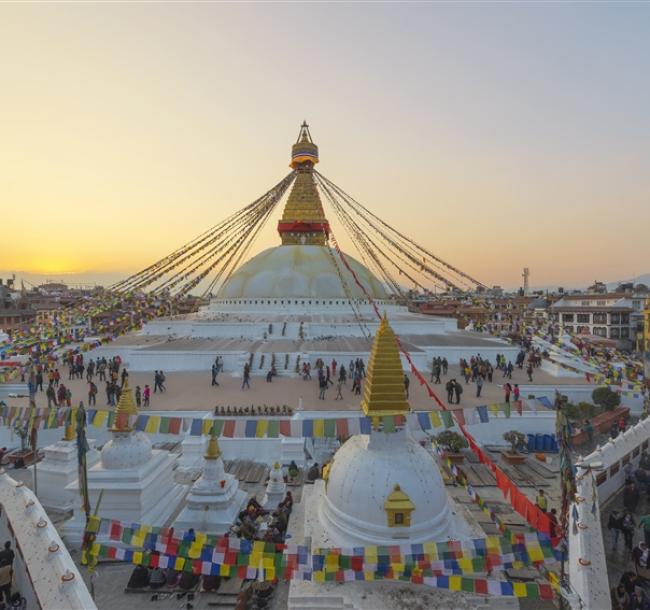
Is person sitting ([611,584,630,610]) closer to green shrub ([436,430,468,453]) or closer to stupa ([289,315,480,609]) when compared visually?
stupa ([289,315,480,609])

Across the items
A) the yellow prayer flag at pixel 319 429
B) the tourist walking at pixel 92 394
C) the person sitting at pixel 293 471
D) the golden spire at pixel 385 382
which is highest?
the golden spire at pixel 385 382

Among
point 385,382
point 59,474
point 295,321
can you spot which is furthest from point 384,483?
point 295,321

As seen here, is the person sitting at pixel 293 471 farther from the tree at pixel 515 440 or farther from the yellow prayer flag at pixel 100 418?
the tree at pixel 515 440

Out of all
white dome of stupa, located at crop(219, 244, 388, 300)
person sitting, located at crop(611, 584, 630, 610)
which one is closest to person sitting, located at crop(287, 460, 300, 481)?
person sitting, located at crop(611, 584, 630, 610)

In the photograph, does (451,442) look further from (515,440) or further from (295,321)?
(295,321)

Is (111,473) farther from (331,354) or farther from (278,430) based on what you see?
(331,354)

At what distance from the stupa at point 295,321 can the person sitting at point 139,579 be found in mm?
6296

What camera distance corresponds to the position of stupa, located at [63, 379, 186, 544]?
5.99 meters

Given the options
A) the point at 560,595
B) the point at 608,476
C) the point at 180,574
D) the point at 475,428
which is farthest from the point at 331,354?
the point at 560,595

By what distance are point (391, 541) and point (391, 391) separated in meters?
1.40

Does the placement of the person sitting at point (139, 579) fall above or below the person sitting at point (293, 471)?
below

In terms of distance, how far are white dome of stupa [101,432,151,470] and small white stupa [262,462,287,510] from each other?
1839 mm

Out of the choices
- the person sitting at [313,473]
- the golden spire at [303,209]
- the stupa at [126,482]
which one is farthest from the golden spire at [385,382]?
the golden spire at [303,209]

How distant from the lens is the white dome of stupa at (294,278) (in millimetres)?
21484
